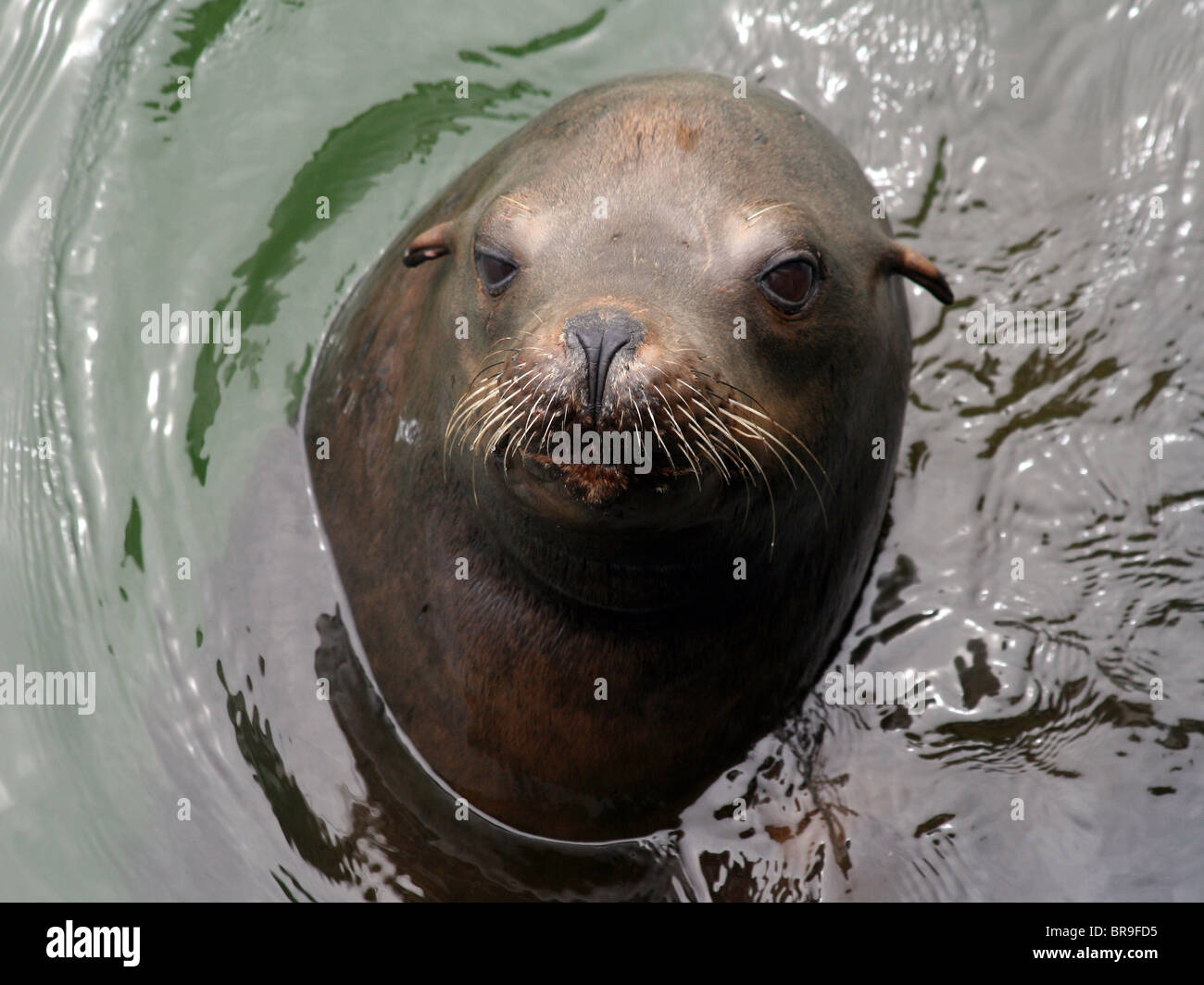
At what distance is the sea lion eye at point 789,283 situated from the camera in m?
4.04

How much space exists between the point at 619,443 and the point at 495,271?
2.69ft

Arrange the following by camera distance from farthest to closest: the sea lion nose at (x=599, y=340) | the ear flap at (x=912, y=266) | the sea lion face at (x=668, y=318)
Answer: the ear flap at (x=912, y=266) < the sea lion face at (x=668, y=318) < the sea lion nose at (x=599, y=340)

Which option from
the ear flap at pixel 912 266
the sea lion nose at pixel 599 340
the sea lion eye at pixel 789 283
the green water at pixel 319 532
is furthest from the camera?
the green water at pixel 319 532

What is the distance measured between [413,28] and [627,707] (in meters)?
3.91

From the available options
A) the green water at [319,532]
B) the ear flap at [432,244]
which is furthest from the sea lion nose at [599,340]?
the green water at [319,532]

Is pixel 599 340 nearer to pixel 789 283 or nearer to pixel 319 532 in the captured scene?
pixel 789 283

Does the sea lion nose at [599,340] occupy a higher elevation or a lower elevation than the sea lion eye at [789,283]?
lower

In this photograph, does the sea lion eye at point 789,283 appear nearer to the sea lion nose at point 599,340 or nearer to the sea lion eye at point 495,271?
the sea lion nose at point 599,340

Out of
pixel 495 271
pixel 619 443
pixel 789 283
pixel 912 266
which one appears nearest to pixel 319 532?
pixel 495 271

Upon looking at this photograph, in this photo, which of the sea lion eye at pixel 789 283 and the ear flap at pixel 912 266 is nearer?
the sea lion eye at pixel 789 283

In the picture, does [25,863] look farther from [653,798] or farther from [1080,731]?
[1080,731]

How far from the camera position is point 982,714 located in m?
5.15
